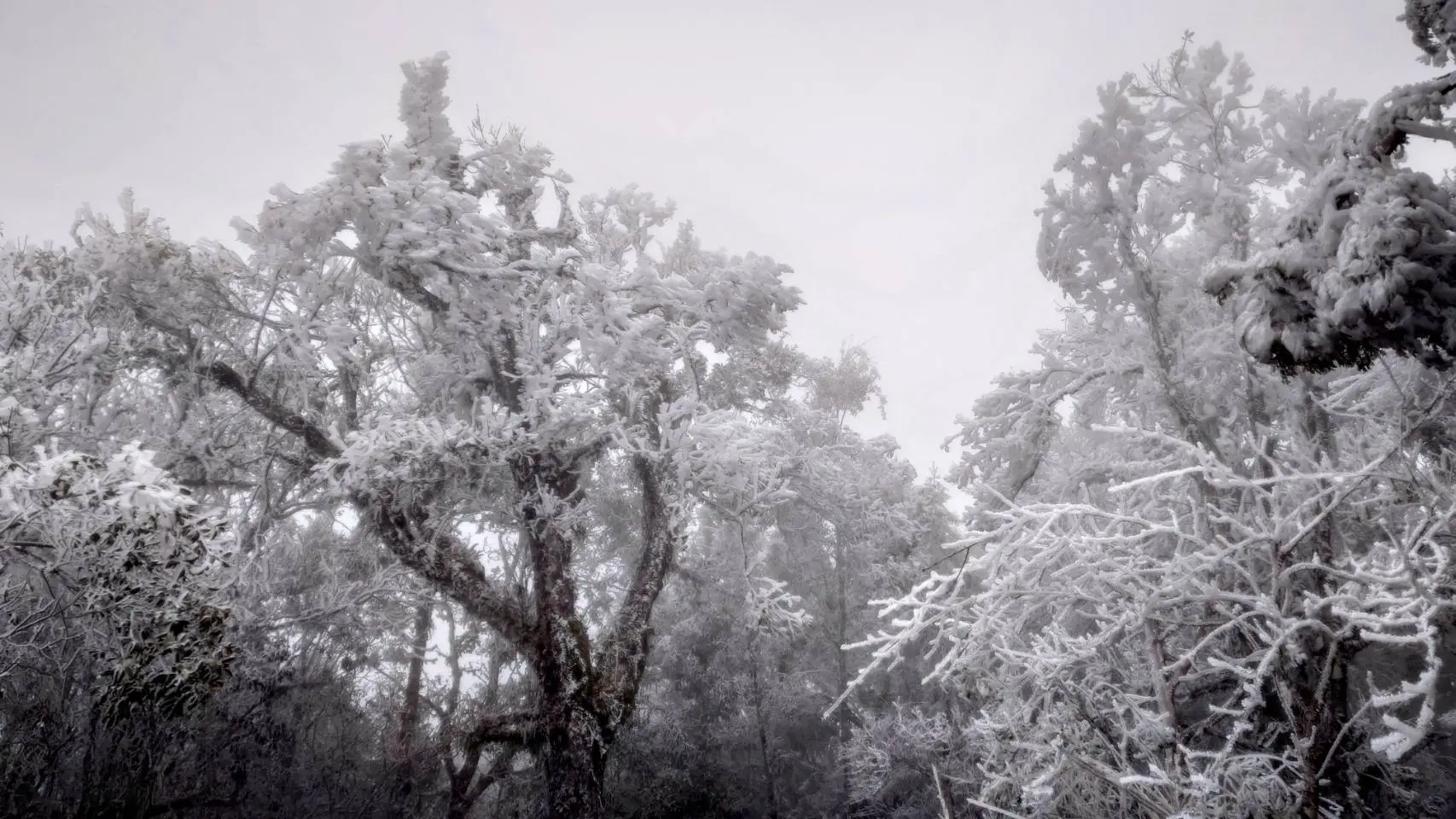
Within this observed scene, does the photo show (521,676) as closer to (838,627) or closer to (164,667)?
(838,627)

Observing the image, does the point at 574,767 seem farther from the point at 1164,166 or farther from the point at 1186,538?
the point at 1164,166

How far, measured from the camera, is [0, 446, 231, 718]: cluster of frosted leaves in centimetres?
391

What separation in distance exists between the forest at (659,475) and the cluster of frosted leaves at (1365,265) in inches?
0.8

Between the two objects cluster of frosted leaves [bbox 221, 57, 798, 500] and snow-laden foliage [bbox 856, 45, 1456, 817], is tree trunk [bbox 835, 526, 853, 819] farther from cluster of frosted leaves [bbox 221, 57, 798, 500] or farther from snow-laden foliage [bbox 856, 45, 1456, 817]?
cluster of frosted leaves [bbox 221, 57, 798, 500]

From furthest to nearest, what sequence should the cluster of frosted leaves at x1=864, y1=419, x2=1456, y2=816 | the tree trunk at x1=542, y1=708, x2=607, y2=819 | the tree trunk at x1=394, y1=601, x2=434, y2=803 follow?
the tree trunk at x1=394, y1=601, x2=434, y2=803
the tree trunk at x1=542, y1=708, x2=607, y2=819
the cluster of frosted leaves at x1=864, y1=419, x2=1456, y2=816

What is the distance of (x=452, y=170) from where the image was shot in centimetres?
845

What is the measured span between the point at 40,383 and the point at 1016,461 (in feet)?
37.8

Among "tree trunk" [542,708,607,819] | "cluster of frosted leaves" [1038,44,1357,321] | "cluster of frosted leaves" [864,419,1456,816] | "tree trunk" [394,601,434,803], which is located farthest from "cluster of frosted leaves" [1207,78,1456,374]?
"tree trunk" [394,601,434,803]

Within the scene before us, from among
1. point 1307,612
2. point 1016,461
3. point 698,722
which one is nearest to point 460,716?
point 698,722

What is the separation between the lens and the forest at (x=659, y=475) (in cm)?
347

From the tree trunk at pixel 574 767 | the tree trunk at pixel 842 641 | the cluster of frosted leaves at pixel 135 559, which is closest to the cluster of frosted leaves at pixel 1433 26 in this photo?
the cluster of frosted leaves at pixel 135 559

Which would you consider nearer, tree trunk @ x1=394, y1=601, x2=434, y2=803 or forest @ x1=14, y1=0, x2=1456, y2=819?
forest @ x1=14, y1=0, x2=1456, y2=819

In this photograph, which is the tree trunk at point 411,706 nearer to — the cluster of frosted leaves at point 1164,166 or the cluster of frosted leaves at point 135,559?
the cluster of frosted leaves at point 135,559

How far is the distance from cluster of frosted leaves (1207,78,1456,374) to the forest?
0.02 metres
